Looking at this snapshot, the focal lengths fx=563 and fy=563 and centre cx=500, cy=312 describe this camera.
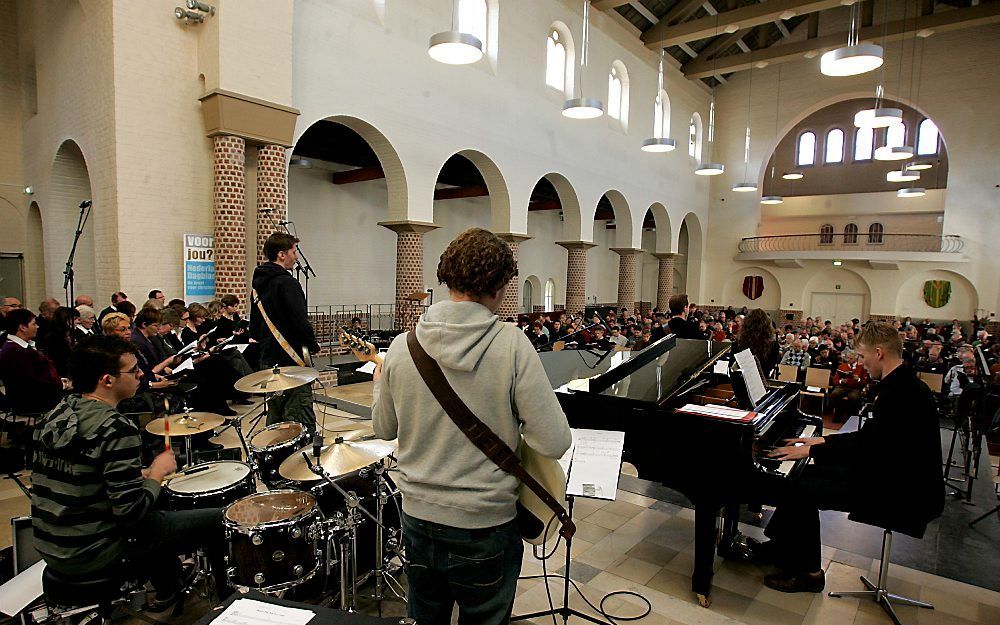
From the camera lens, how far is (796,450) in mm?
3359

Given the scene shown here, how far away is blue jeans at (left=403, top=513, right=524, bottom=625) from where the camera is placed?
1678mm

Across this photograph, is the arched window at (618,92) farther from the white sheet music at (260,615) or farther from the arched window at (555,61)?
the white sheet music at (260,615)

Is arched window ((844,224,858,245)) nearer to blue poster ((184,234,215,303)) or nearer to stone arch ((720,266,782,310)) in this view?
stone arch ((720,266,782,310))

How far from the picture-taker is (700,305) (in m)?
23.3

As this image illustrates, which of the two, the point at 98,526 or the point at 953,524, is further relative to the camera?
the point at 953,524

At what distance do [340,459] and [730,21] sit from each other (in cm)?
1714

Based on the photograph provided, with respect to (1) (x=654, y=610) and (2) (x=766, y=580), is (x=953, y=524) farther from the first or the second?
(1) (x=654, y=610)

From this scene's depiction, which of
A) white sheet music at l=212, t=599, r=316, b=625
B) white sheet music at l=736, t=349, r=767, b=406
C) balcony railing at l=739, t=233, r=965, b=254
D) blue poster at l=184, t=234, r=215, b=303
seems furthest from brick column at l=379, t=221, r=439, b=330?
balcony railing at l=739, t=233, r=965, b=254

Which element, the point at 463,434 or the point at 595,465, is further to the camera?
the point at 595,465

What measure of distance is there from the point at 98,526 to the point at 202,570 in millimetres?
1041

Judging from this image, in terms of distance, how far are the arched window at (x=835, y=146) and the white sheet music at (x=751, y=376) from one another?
77.8 ft

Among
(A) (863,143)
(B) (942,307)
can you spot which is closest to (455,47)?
(B) (942,307)

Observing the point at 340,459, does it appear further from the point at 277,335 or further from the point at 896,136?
the point at 896,136

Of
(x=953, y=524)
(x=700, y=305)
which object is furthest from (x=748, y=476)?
(x=700, y=305)
